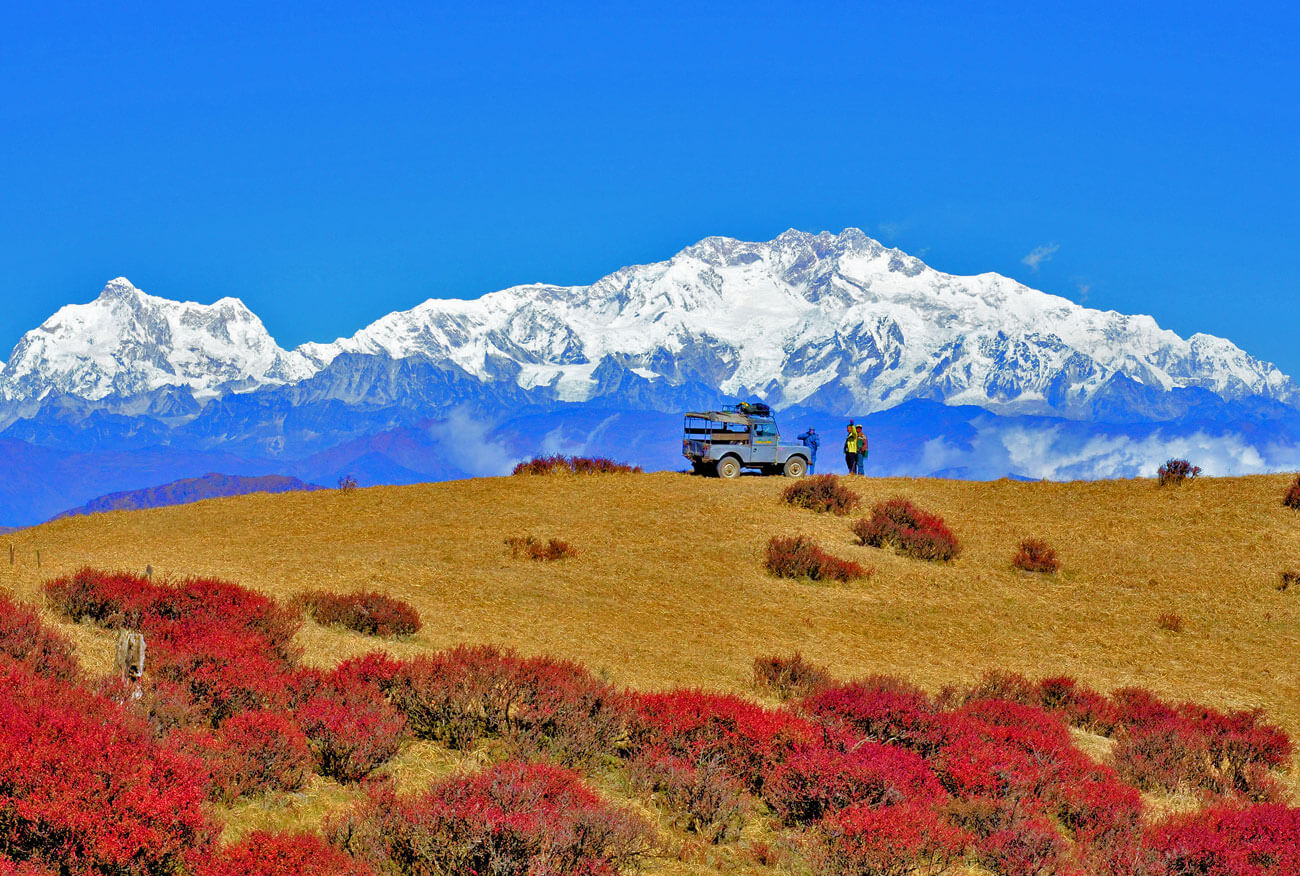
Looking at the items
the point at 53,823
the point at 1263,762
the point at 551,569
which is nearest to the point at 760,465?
the point at 551,569

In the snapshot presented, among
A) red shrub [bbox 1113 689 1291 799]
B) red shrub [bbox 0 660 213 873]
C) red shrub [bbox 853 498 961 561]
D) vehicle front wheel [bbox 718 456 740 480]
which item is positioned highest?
vehicle front wheel [bbox 718 456 740 480]

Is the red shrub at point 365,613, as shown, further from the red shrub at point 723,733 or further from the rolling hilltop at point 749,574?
the red shrub at point 723,733

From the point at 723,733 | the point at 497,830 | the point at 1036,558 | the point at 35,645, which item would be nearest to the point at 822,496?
the point at 1036,558

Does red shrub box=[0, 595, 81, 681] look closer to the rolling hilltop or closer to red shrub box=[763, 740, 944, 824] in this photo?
the rolling hilltop

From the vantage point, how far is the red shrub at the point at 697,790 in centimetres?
822

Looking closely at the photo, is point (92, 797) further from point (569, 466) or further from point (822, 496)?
point (569, 466)

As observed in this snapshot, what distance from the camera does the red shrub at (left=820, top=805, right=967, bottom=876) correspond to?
23.7 feet

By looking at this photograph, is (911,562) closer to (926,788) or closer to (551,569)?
(551,569)

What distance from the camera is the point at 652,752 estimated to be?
30.0ft

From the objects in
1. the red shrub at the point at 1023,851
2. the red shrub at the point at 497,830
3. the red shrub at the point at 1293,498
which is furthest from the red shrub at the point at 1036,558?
the red shrub at the point at 497,830

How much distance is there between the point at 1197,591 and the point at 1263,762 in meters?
10.6

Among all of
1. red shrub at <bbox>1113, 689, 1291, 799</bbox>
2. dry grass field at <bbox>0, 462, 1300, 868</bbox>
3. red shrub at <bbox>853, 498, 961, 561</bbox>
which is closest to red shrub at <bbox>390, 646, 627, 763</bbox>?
dry grass field at <bbox>0, 462, 1300, 868</bbox>

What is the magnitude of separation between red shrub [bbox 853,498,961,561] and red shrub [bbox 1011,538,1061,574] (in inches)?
59.7

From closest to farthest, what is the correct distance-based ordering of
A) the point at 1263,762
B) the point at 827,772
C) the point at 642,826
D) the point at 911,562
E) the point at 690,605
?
the point at 642,826 < the point at 827,772 < the point at 1263,762 < the point at 690,605 < the point at 911,562
